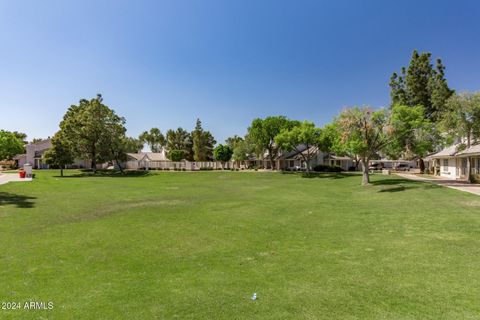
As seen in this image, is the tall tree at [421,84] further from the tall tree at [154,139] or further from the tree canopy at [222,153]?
the tall tree at [154,139]

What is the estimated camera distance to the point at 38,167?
255ft

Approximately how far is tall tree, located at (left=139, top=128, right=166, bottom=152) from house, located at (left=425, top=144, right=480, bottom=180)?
96.7 meters

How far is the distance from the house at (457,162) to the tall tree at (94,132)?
181 ft

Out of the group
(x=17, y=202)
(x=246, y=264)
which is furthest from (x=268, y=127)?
(x=246, y=264)

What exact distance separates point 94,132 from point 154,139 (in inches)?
2577

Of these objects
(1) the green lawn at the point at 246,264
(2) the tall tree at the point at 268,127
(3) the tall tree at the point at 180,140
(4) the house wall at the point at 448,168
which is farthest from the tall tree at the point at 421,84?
(3) the tall tree at the point at 180,140

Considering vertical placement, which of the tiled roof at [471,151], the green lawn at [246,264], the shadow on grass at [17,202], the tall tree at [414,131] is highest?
the tall tree at [414,131]

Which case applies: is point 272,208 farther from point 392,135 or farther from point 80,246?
point 392,135

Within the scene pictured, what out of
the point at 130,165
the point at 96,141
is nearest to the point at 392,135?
the point at 96,141

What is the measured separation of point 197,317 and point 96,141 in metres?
62.4

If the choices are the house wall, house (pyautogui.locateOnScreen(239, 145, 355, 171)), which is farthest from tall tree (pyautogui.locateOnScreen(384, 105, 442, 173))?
house (pyautogui.locateOnScreen(239, 145, 355, 171))

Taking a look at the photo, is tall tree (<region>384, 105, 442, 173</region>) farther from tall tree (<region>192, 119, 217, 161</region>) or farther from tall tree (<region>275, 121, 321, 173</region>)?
tall tree (<region>192, 119, 217, 161</region>)

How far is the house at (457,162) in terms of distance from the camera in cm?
3089

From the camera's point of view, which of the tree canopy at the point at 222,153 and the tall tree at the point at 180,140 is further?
the tall tree at the point at 180,140
